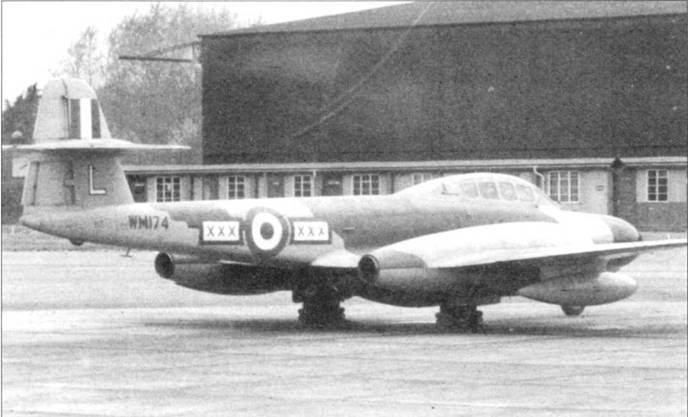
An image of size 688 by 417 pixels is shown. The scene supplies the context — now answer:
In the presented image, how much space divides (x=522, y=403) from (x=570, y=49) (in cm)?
4955

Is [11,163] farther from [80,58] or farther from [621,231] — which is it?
[621,231]

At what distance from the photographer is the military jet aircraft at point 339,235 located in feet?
60.4

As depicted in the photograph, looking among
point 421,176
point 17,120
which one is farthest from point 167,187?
point 421,176

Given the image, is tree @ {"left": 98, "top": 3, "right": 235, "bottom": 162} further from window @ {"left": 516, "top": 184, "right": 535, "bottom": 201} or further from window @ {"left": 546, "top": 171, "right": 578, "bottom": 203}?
window @ {"left": 546, "top": 171, "right": 578, "bottom": 203}

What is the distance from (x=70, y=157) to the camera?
18.6 metres

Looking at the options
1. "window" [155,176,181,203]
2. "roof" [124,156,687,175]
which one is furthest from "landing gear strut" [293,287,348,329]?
"window" [155,176,181,203]

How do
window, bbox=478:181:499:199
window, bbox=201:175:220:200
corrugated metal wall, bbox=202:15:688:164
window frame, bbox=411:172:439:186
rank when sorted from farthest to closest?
window, bbox=201:175:220:200 → window frame, bbox=411:172:439:186 → corrugated metal wall, bbox=202:15:688:164 → window, bbox=478:181:499:199

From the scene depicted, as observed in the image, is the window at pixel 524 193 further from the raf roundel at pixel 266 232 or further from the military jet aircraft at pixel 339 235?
the raf roundel at pixel 266 232

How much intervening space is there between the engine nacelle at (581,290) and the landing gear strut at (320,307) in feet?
8.57

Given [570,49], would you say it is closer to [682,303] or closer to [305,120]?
[305,120]

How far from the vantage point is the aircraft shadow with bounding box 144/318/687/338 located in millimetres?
19375

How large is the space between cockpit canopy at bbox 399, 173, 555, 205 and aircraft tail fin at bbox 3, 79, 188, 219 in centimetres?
450

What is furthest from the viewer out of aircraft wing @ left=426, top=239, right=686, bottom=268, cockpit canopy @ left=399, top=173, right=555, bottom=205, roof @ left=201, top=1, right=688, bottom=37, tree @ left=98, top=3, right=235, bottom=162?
roof @ left=201, top=1, right=688, bottom=37

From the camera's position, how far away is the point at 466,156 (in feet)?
197
